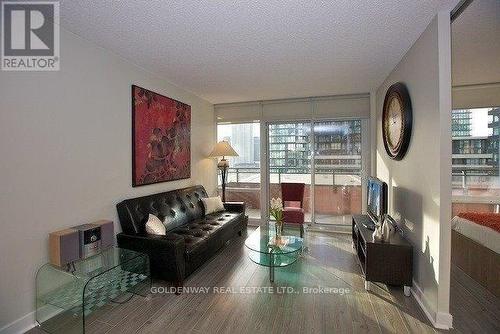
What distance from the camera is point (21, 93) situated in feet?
6.21

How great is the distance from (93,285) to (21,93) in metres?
1.64

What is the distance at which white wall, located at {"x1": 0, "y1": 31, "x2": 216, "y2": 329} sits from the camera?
1827 millimetres

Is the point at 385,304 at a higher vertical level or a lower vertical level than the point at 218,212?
lower

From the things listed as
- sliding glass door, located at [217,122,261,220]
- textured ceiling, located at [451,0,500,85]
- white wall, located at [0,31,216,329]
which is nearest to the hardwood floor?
white wall, located at [0,31,216,329]

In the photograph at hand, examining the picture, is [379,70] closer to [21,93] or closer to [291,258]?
[291,258]

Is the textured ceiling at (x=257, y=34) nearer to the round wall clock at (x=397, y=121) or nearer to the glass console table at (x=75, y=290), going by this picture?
the round wall clock at (x=397, y=121)

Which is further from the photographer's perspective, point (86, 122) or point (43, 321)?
point (86, 122)

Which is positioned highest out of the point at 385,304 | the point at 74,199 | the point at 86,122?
the point at 86,122

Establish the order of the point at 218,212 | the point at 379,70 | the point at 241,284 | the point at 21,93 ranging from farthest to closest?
the point at 218,212 < the point at 379,70 < the point at 241,284 < the point at 21,93

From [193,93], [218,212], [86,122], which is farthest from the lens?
[193,93]

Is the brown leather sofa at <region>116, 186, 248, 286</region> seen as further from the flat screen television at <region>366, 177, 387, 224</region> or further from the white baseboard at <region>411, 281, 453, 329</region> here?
the white baseboard at <region>411, 281, 453, 329</region>

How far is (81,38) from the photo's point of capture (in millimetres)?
2332

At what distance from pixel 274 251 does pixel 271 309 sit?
0.56m

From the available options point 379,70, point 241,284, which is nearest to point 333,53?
point 379,70
